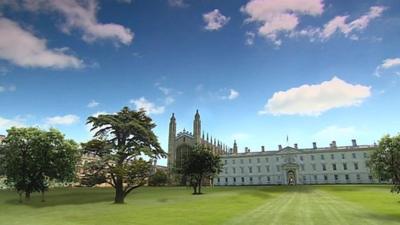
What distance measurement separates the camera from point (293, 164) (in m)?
97.8

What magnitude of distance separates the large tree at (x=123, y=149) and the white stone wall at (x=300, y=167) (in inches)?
2556

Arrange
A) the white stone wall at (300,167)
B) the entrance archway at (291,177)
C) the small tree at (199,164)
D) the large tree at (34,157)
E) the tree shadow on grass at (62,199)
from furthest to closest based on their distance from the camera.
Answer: the entrance archway at (291,177) < the white stone wall at (300,167) < the small tree at (199,164) < the large tree at (34,157) < the tree shadow on grass at (62,199)

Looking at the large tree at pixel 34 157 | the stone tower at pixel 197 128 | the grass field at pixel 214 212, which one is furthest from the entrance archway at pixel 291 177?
the large tree at pixel 34 157

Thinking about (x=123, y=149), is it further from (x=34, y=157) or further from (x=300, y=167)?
(x=300, y=167)

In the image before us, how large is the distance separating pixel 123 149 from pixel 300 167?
233ft

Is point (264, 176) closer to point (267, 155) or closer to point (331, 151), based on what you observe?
point (267, 155)

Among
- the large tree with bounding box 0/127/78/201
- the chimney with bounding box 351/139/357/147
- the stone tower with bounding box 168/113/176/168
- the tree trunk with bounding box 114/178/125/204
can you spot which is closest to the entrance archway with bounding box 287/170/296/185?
the chimney with bounding box 351/139/357/147

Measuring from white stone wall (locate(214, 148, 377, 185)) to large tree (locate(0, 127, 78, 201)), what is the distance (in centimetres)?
7179

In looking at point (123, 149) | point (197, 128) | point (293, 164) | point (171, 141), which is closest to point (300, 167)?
point (293, 164)

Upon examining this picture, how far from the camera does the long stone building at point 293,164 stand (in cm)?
9206

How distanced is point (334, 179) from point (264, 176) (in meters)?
21.1

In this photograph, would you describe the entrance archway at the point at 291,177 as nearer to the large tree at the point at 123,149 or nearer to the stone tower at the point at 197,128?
the stone tower at the point at 197,128

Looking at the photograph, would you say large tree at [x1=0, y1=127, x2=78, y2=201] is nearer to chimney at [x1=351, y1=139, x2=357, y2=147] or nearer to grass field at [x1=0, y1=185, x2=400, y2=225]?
grass field at [x1=0, y1=185, x2=400, y2=225]

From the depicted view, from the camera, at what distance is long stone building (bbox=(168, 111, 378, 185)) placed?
92062 millimetres
